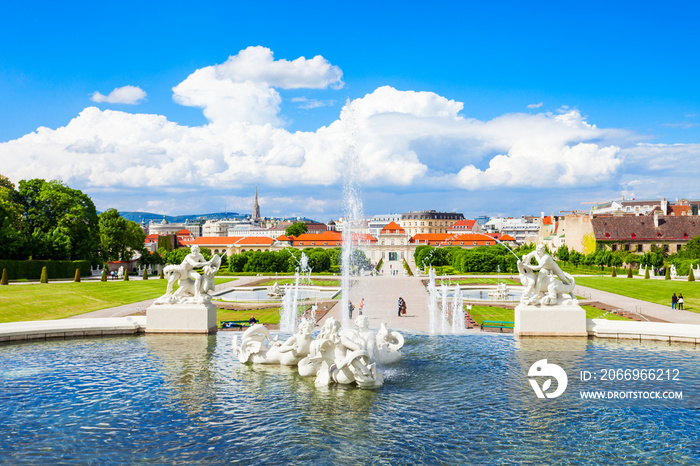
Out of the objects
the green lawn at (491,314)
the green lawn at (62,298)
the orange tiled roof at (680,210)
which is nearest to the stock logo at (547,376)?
the green lawn at (491,314)

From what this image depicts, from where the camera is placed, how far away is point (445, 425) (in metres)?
9.91

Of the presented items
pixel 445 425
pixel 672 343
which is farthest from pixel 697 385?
pixel 445 425

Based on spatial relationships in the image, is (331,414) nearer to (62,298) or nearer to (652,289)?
(62,298)

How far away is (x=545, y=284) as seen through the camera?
17562 mm

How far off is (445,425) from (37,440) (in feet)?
24.7

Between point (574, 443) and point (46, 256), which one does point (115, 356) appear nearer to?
point (574, 443)

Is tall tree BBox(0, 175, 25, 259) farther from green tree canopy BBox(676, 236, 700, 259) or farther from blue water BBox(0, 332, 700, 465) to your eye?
green tree canopy BBox(676, 236, 700, 259)

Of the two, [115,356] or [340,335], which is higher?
[340,335]

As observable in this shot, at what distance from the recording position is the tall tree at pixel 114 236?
7012cm

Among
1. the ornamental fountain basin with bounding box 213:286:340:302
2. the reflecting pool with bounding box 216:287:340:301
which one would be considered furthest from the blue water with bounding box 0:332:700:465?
the reflecting pool with bounding box 216:287:340:301

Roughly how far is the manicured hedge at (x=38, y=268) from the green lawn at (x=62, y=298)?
28.8ft

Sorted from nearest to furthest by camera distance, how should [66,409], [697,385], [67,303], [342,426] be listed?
1. [342,426]
2. [66,409]
3. [697,385]
4. [67,303]

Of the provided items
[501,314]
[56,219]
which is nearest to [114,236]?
[56,219]

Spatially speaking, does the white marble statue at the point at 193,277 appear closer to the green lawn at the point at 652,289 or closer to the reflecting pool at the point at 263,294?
the reflecting pool at the point at 263,294
